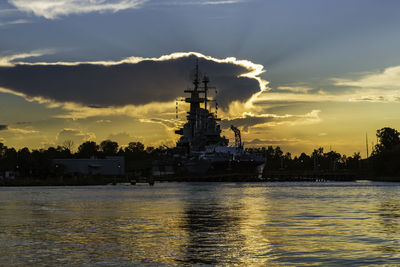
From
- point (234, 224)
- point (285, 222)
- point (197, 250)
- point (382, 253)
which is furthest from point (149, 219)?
point (382, 253)

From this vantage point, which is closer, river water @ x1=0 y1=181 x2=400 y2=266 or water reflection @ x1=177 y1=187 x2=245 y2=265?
river water @ x1=0 y1=181 x2=400 y2=266

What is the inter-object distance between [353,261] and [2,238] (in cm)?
2173

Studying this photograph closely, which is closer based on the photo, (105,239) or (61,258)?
(61,258)

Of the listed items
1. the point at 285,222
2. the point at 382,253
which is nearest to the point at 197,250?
the point at 382,253

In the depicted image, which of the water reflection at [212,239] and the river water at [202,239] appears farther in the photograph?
the water reflection at [212,239]

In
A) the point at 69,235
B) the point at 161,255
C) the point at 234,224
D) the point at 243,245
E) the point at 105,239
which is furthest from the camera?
the point at 234,224

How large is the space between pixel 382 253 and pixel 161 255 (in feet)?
36.9

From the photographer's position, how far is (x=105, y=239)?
119 ft

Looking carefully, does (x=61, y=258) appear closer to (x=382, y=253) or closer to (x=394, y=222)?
(x=382, y=253)

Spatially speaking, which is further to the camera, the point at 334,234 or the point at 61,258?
the point at 334,234

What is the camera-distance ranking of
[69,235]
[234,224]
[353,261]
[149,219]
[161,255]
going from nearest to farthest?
[353,261]
[161,255]
[69,235]
[234,224]
[149,219]

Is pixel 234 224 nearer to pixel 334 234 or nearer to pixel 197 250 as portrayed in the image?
pixel 334 234

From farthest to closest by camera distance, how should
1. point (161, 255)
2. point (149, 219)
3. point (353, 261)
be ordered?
point (149, 219), point (161, 255), point (353, 261)

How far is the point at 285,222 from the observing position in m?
46.6
